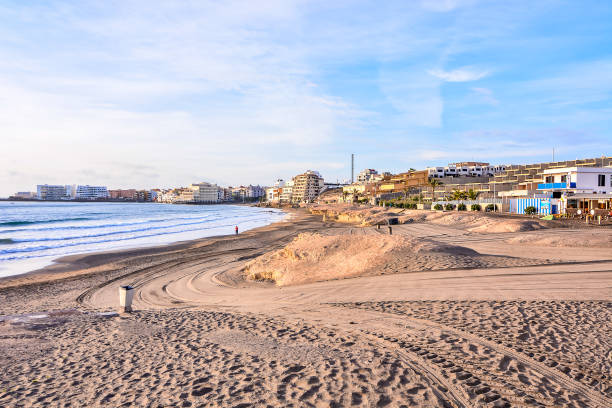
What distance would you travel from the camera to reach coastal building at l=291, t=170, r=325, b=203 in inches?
7293

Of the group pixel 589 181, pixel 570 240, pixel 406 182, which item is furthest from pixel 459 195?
pixel 570 240

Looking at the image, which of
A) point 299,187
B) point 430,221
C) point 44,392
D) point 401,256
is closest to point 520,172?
point 430,221

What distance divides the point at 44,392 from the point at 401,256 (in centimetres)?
1271

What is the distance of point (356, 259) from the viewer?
15.4m

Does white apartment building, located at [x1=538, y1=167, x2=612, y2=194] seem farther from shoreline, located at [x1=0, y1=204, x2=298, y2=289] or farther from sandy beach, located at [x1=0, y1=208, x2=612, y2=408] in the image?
shoreline, located at [x1=0, y1=204, x2=298, y2=289]

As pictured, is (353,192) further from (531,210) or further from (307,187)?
(531,210)

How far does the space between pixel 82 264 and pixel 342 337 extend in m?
22.3

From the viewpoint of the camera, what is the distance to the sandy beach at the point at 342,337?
512cm

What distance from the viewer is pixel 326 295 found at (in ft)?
38.6

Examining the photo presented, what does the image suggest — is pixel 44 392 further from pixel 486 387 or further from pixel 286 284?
pixel 286 284

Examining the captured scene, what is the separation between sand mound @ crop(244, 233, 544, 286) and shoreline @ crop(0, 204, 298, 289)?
1058 centimetres

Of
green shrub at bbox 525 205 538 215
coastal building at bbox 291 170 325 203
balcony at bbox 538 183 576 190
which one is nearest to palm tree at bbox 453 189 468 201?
balcony at bbox 538 183 576 190

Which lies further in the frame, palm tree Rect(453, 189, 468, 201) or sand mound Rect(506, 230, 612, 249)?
palm tree Rect(453, 189, 468, 201)

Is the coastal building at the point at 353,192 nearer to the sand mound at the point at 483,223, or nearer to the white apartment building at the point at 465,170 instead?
the white apartment building at the point at 465,170
